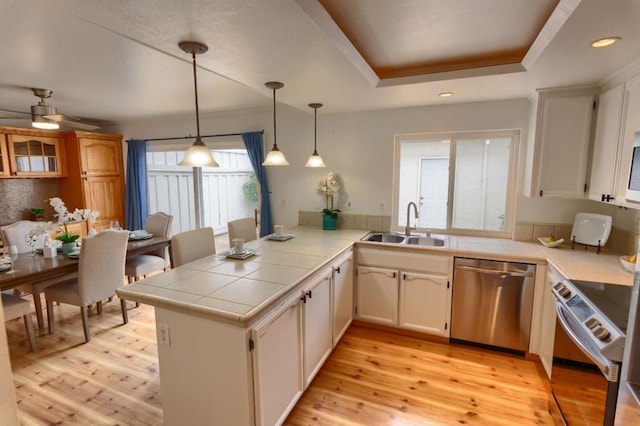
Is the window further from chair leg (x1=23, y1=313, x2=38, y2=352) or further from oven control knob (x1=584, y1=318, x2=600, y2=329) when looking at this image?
chair leg (x1=23, y1=313, x2=38, y2=352)

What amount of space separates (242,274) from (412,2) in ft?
5.83

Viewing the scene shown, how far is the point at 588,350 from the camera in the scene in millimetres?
1409

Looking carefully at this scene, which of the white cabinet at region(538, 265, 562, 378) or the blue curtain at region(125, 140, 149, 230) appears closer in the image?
the white cabinet at region(538, 265, 562, 378)

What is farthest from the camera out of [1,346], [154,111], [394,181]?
[154,111]

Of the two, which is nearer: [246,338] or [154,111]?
[246,338]

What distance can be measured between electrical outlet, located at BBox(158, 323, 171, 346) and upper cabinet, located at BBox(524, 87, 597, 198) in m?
2.97

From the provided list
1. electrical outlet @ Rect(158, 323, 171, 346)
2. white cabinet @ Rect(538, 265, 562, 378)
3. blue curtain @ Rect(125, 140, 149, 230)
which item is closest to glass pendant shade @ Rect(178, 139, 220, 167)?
electrical outlet @ Rect(158, 323, 171, 346)

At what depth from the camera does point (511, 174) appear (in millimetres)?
3123

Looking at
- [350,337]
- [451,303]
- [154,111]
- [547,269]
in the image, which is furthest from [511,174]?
[154,111]

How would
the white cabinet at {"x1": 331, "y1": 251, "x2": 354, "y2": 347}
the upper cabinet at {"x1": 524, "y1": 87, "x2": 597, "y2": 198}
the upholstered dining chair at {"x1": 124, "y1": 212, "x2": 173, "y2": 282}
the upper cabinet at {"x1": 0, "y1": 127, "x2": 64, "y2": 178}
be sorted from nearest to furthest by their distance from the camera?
1. the upper cabinet at {"x1": 524, "y1": 87, "x2": 597, "y2": 198}
2. the white cabinet at {"x1": 331, "y1": 251, "x2": 354, "y2": 347}
3. the upholstered dining chair at {"x1": 124, "y1": 212, "x2": 173, "y2": 282}
4. the upper cabinet at {"x1": 0, "y1": 127, "x2": 64, "y2": 178}

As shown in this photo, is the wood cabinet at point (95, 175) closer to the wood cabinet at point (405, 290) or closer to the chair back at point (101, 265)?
the chair back at point (101, 265)

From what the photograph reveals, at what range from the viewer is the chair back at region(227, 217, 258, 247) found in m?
3.12

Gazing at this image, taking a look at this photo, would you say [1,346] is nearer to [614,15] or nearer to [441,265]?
[614,15]

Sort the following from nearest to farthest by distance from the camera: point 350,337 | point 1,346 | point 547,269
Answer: point 1,346
point 547,269
point 350,337
